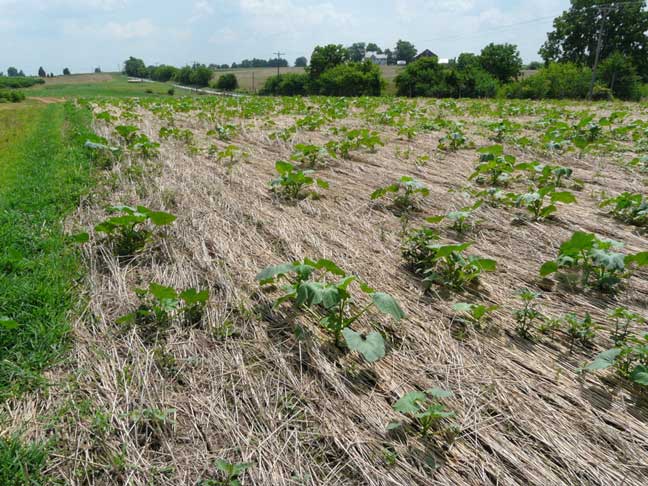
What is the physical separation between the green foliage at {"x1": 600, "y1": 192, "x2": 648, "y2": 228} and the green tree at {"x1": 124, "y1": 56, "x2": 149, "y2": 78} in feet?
446

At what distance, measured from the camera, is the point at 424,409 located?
178 cm

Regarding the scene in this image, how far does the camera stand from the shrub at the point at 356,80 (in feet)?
160

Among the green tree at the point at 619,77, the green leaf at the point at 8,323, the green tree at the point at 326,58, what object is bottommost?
the green leaf at the point at 8,323

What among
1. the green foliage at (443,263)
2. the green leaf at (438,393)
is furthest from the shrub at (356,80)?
the green leaf at (438,393)

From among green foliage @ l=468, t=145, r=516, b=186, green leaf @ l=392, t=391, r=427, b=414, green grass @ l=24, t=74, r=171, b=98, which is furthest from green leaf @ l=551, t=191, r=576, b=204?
green grass @ l=24, t=74, r=171, b=98

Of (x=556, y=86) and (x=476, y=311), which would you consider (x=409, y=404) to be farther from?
(x=556, y=86)

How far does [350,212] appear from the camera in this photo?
13.4ft

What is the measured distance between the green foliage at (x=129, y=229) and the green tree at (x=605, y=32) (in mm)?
57372

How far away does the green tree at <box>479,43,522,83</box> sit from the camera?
159ft

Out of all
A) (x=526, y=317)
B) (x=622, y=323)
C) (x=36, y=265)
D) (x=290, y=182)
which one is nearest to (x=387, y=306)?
(x=526, y=317)

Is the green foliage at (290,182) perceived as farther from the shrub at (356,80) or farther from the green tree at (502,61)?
the green tree at (502,61)

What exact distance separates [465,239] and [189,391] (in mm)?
2534

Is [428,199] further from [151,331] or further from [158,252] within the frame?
[151,331]

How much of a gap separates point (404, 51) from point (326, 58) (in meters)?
67.0
